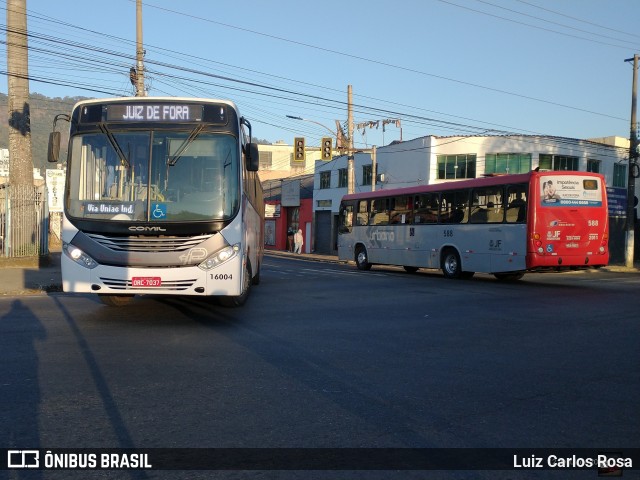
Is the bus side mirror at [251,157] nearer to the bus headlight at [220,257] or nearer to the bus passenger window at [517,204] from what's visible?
the bus headlight at [220,257]

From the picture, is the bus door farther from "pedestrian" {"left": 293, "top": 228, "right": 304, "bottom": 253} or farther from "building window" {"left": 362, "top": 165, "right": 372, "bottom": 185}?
"pedestrian" {"left": 293, "top": 228, "right": 304, "bottom": 253}

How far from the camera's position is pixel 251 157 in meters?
10.3

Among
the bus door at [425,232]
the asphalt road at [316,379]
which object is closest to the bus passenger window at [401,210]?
the bus door at [425,232]

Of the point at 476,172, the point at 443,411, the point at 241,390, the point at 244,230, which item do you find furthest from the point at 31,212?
the point at 476,172

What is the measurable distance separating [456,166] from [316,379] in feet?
106

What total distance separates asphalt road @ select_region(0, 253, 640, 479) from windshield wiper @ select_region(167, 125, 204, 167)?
254 cm

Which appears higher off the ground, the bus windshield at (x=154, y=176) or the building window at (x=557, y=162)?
the building window at (x=557, y=162)

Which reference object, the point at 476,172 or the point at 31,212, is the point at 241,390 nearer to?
the point at 31,212

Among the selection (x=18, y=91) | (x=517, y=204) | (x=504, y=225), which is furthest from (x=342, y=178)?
(x=18, y=91)

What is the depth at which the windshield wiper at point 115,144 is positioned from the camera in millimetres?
9648

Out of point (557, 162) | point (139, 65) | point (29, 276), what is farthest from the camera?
point (557, 162)

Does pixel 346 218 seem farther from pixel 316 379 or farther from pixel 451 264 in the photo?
pixel 316 379

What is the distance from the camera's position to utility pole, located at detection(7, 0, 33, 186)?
754 inches

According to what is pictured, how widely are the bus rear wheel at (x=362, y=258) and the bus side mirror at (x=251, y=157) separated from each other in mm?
16240
